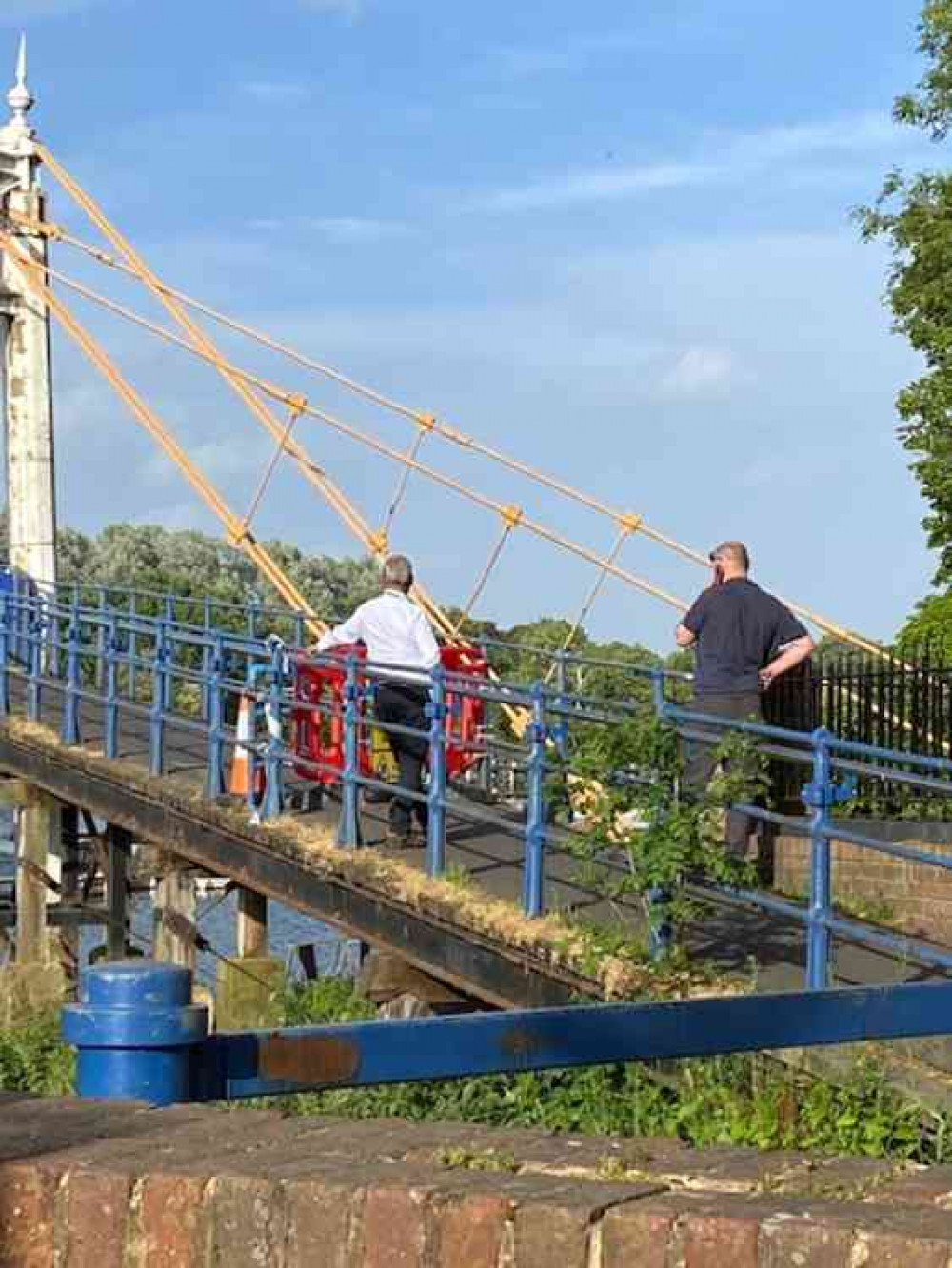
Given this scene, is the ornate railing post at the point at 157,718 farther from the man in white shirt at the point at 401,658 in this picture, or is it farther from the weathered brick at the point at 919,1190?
the weathered brick at the point at 919,1190

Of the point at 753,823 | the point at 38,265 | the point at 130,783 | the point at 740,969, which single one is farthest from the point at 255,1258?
the point at 38,265

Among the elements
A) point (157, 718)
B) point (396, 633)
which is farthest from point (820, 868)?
point (157, 718)

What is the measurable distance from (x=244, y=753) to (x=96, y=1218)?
11.5 m

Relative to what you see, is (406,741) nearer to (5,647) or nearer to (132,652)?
(132,652)

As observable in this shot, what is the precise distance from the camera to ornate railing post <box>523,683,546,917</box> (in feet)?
36.8

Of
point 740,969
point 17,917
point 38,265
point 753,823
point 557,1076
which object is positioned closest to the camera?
point 557,1076

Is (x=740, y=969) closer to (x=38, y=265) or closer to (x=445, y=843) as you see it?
(x=445, y=843)

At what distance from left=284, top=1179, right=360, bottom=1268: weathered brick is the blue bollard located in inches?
10.4

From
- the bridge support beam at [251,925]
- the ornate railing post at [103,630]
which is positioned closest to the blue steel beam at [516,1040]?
the bridge support beam at [251,925]

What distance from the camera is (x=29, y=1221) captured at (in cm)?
398

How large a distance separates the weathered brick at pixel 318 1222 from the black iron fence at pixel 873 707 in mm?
11273

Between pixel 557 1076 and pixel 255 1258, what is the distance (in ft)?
14.5

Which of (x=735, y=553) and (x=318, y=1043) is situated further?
(x=735, y=553)

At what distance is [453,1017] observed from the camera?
414cm
